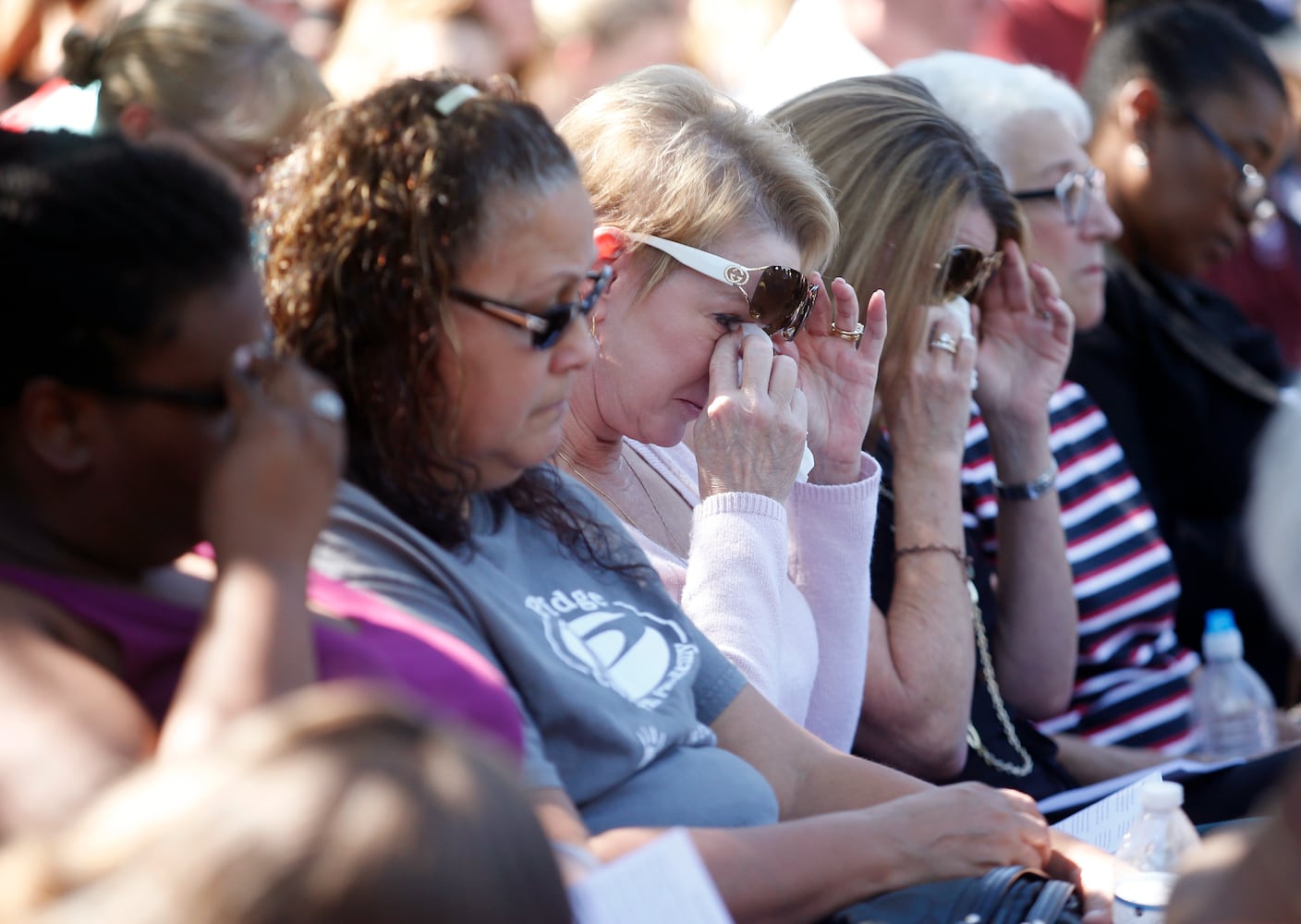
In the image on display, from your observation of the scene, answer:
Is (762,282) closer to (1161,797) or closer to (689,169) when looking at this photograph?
(689,169)

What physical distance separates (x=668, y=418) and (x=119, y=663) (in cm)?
126

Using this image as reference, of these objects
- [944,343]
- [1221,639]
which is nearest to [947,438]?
[944,343]

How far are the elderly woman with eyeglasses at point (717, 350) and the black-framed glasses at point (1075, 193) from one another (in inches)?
43.9

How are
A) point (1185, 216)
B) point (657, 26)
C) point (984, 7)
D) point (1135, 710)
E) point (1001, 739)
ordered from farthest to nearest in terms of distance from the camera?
point (657, 26)
point (984, 7)
point (1185, 216)
point (1135, 710)
point (1001, 739)

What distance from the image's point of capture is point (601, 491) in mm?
2469

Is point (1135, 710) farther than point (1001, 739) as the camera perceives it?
Yes

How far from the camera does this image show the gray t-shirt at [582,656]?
64.2 inches

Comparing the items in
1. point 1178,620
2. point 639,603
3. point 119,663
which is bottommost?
point 1178,620

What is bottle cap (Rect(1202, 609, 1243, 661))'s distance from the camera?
10.9 feet

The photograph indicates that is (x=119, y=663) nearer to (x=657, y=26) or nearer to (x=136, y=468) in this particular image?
(x=136, y=468)

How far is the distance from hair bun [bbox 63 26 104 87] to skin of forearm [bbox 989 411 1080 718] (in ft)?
7.08

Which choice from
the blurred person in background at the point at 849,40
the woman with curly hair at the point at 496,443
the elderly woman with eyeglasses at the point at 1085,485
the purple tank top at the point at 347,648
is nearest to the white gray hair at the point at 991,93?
the elderly woman with eyeglasses at the point at 1085,485

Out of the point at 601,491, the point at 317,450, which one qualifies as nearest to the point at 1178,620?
the point at 601,491

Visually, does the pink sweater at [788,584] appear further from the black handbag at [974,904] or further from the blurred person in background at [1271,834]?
the blurred person in background at [1271,834]
